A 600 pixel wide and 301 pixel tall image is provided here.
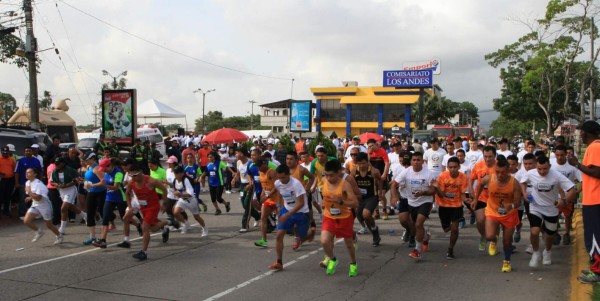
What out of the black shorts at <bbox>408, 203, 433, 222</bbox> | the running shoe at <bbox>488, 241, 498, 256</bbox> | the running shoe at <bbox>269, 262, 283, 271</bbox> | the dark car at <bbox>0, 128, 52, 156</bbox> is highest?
the dark car at <bbox>0, 128, 52, 156</bbox>

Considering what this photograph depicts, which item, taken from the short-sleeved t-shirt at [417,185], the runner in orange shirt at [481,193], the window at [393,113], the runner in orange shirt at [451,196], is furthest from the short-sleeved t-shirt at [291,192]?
the window at [393,113]

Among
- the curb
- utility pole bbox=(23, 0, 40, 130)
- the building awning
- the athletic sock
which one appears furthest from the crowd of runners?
the building awning

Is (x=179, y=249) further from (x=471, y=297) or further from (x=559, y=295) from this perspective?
(x=559, y=295)

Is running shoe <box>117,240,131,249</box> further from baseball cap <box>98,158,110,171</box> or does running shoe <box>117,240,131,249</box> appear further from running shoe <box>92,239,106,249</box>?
baseball cap <box>98,158,110,171</box>

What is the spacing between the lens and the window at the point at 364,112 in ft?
210

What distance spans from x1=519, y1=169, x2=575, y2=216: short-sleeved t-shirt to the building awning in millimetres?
54155

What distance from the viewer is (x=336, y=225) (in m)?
6.86

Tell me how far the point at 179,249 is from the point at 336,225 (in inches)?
134

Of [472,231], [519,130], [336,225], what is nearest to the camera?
[336,225]

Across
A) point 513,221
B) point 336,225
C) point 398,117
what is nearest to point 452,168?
point 513,221

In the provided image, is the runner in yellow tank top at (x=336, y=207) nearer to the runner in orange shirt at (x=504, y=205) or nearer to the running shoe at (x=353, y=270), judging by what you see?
the running shoe at (x=353, y=270)

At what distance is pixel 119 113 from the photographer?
1908 centimetres

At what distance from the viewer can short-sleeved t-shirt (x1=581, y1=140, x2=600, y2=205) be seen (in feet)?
19.4

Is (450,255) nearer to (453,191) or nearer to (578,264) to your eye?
(453,191)
